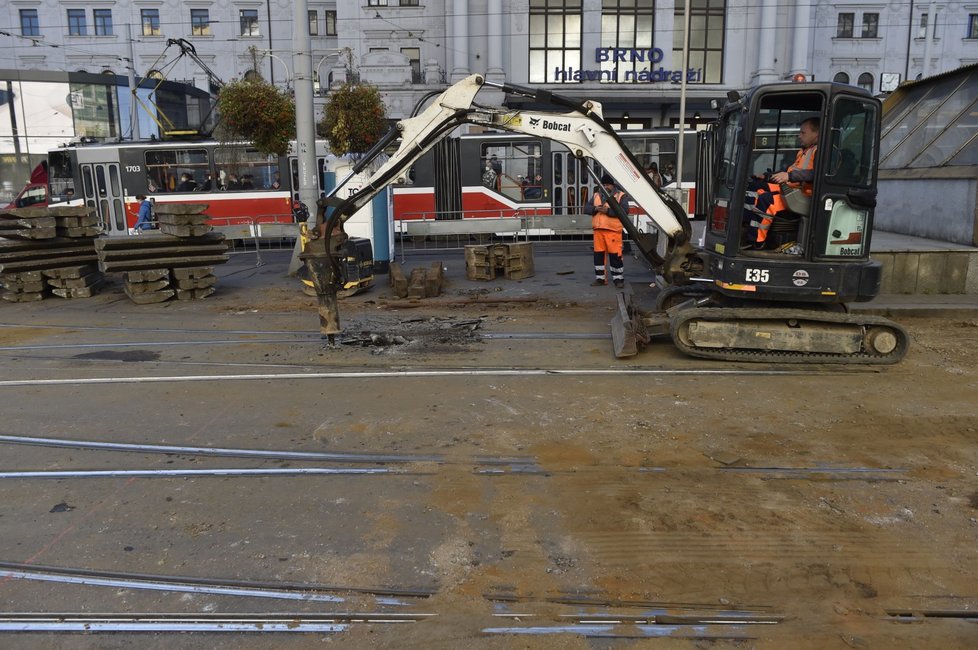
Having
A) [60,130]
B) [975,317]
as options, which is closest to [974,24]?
[975,317]

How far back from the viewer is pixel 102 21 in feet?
177

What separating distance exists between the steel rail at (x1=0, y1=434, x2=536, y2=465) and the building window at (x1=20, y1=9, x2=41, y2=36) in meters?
59.9

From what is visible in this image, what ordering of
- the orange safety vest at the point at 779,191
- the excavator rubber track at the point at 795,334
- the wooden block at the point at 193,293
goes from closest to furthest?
the orange safety vest at the point at 779,191
the excavator rubber track at the point at 795,334
the wooden block at the point at 193,293

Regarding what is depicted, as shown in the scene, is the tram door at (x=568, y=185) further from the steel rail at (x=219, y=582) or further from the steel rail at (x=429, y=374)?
the steel rail at (x=219, y=582)

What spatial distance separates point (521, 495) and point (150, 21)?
59.4 metres

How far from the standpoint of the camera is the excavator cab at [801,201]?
25.3 feet

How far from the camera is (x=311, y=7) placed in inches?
2151

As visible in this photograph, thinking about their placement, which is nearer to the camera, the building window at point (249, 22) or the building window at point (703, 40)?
the building window at point (703, 40)

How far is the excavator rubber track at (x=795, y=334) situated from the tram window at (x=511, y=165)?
1447cm

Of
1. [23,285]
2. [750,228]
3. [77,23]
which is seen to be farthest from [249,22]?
[750,228]

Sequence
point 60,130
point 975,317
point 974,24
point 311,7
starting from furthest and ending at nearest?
point 311,7
point 974,24
point 60,130
point 975,317

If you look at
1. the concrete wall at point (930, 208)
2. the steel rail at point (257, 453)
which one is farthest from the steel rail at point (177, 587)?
the concrete wall at point (930, 208)

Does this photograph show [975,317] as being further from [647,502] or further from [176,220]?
[176,220]

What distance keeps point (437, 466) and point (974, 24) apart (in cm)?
5760
